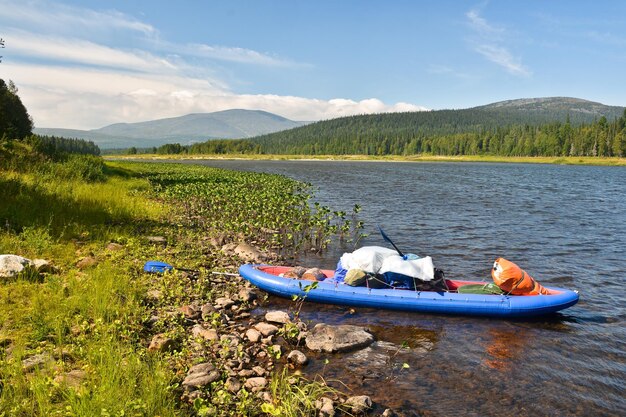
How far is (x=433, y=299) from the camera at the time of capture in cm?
1080

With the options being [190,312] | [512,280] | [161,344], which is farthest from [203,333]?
[512,280]

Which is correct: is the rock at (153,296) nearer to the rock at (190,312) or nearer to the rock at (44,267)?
the rock at (190,312)

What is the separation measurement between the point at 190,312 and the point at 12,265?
423cm

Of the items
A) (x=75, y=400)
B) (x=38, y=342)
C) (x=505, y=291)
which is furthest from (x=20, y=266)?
(x=505, y=291)

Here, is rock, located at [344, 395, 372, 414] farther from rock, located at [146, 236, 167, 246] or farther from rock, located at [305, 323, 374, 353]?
rock, located at [146, 236, 167, 246]

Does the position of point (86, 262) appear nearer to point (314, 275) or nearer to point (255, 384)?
point (314, 275)

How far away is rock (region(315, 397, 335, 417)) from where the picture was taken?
611 centimetres

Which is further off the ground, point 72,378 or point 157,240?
point 157,240

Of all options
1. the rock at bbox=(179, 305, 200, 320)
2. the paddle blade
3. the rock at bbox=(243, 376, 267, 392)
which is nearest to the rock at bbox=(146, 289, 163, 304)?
the rock at bbox=(179, 305, 200, 320)

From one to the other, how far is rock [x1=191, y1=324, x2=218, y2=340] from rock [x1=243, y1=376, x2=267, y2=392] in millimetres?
1653

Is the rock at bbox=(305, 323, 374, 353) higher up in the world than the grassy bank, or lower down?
lower down

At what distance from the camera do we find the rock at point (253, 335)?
8602 mm

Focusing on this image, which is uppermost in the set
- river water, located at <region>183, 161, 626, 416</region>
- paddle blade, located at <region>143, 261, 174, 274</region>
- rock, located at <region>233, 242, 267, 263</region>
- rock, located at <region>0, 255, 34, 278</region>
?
rock, located at <region>0, 255, 34, 278</region>

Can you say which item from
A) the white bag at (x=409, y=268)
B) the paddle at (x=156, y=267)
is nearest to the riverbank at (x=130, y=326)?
the paddle at (x=156, y=267)
